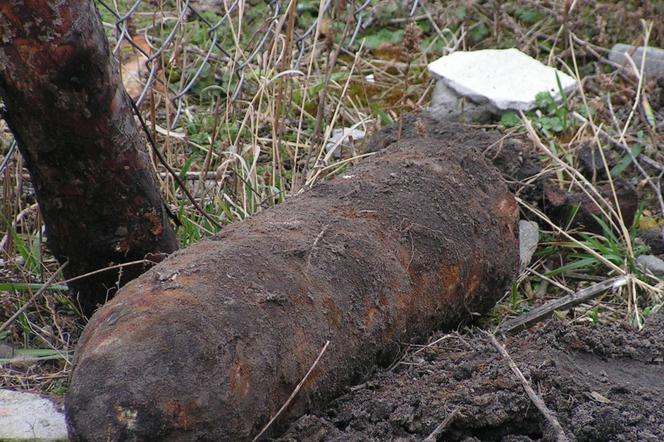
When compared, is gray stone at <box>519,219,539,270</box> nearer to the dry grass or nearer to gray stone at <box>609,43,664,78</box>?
the dry grass

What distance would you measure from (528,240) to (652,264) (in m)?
0.45

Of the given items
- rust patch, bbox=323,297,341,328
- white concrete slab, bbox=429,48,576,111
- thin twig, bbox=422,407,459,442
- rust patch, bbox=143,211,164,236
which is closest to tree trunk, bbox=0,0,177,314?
rust patch, bbox=143,211,164,236

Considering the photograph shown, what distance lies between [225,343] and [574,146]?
100 inches

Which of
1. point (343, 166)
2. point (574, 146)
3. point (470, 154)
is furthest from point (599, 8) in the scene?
point (470, 154)

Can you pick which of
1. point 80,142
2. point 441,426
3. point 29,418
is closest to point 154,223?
point 80,142

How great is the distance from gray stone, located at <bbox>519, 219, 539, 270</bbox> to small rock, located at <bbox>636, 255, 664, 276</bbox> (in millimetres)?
380

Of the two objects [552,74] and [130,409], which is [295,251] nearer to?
[130,409]

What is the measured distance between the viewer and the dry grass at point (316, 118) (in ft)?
9.85

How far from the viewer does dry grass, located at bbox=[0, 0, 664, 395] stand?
3.00 meters

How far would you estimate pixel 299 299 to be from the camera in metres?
2.06

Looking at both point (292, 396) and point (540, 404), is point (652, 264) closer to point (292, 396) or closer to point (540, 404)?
point (540, 404)

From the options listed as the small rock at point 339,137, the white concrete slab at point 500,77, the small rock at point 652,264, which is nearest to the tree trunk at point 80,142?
the small rock at point 339,137

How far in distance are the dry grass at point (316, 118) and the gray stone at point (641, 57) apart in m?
0.07

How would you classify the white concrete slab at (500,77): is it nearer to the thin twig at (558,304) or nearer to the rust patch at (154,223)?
the thin twig at (558,304)
